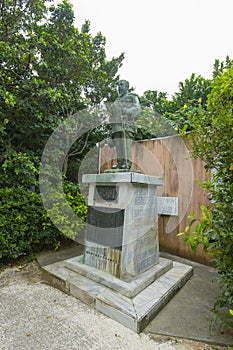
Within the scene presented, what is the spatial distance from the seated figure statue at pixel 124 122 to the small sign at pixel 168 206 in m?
1.33

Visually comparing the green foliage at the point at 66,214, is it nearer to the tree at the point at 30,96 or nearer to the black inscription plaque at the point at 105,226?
the tree at the point at 30,96

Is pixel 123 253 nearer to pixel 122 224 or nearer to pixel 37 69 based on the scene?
pixel 122 224

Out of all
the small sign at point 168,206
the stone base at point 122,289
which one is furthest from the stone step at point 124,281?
the small sign at point 168,206

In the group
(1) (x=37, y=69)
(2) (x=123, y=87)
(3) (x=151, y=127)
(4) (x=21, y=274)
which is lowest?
(4) (x=21, y=274)

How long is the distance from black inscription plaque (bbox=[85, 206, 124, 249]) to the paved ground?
2.24 ft

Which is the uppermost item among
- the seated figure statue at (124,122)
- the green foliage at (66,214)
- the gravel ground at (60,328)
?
the seated figure statue at (124,122)

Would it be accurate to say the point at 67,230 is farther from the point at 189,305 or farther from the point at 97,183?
the point at 189,305

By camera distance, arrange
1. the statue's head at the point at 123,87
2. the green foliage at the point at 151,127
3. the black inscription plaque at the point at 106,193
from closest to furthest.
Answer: the black inscription plaque at the point at 106,193
the statue's head at the point at 123,87
the green foliage at the point at 151,127

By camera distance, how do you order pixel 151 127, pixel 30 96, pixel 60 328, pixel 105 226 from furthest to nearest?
pixel 151 127
pixel 30 96
pixel 105 226
pixel 60 328

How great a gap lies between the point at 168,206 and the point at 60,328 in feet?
7.97

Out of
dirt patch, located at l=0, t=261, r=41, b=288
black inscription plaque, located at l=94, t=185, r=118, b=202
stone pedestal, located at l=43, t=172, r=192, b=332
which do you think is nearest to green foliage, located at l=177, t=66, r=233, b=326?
stone pedestal, located at l=43, t=172, r=192, b=332

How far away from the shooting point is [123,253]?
2127 millimetres

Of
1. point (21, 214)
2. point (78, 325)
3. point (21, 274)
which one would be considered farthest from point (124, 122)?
point (21, 274)

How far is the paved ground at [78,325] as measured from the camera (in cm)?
150
